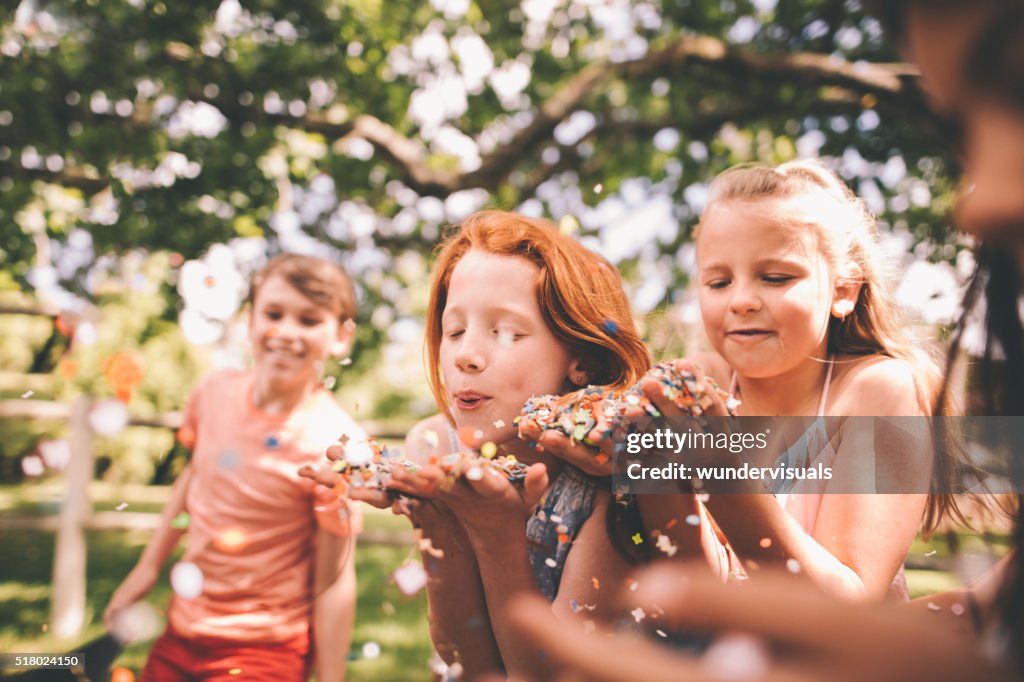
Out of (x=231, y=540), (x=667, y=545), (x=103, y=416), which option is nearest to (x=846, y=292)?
(x=667, y=545)

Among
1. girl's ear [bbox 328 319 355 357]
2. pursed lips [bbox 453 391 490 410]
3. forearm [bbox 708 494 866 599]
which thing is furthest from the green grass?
forearm [bbox 708 494 866 599]

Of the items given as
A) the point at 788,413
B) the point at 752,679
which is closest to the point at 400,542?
the point at 788,413

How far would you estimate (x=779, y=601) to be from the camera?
18.8 inches

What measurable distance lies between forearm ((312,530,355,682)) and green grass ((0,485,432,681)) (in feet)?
2.85

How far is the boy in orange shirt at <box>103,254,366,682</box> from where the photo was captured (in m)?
2.23

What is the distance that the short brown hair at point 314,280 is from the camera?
7.70 feet

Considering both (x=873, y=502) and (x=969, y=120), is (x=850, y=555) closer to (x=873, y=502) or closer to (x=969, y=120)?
(x=873, y=502)

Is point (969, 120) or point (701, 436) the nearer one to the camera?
point (969, 120)

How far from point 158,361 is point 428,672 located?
11.5ft

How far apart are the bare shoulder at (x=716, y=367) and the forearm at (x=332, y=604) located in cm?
127

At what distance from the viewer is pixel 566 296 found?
1.69 m

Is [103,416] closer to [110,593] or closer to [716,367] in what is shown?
[110,593]

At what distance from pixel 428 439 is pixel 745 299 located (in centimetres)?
89

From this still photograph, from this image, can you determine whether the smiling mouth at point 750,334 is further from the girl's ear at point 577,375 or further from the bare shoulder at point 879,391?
the girl's ear at point 577,375
